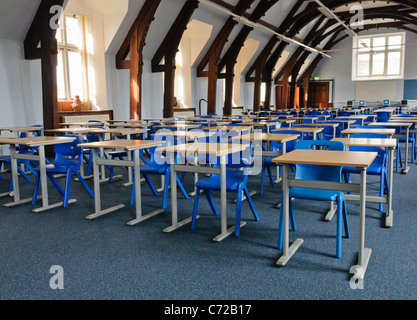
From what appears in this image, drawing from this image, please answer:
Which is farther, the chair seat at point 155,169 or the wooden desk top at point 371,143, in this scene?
the chair seat at point 155,169

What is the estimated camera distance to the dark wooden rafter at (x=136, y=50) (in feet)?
34.2

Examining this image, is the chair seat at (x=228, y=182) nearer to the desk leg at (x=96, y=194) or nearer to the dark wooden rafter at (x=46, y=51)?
the desk leg at (x=96, y=194)

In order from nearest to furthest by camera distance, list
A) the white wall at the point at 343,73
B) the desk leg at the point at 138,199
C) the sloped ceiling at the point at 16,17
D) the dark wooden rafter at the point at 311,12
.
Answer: the desk leg at the point at 138,199, the sloped ceiling at the point at 16,17, the dark wooden rafter at the point at 311,12, the white wall at the point at 343,73

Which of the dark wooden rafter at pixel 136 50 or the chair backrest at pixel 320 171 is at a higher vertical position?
the dark wooden rafter at pixel 136 50

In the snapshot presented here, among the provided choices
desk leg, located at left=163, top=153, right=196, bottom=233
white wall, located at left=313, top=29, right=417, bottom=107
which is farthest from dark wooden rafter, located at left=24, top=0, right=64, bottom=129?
white wall, located at left=313, top=29, right=417, bottom=107

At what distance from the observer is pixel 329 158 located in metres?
2.87

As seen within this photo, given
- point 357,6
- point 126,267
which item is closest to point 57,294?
point 126,267

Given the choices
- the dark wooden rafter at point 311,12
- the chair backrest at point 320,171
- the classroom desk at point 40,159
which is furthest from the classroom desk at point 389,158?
the dark wooden rafter at point 311,12

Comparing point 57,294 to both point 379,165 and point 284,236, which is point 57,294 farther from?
point 379,165

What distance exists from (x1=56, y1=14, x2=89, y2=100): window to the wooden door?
18428 millimetres

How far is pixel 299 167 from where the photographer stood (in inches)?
142

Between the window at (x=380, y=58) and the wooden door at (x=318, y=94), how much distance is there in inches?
79.9

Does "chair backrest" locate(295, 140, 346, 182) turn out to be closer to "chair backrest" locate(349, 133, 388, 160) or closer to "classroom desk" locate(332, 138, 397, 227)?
"classroom desk" locate(332, 138, 397, 227)

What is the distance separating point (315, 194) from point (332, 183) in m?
0.37
